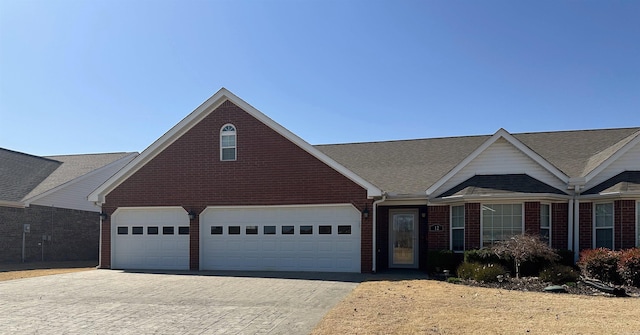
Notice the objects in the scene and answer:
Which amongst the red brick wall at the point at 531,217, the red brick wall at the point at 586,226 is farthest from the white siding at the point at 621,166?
the red brick wall at the point at 531,217

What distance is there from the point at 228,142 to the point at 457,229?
920 cm

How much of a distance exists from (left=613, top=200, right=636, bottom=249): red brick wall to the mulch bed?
10.0 ft

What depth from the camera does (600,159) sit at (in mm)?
18156

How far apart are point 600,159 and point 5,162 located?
96.5 ft

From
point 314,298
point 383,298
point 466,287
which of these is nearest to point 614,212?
point 466,287

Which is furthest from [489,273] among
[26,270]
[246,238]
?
[26,270]

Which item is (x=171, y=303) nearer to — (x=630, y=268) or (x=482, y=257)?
(x=482, y=257)

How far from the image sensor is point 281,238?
1886 centimetres

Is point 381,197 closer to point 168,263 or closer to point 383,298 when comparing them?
point 383,298

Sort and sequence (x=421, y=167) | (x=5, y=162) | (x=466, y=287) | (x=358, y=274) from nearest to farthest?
1. (x=466, y=287)
2. (x=358, y=274)
3. (x=421, y=167)
4. (x=5, y=162)

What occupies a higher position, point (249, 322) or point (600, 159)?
point (600, 159)

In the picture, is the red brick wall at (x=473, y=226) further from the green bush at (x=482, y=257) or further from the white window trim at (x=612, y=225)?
the white window trim at (x=612, y=225)

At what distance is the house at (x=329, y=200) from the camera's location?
17.0 m

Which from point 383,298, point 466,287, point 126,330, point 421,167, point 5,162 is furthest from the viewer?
point 5,162
